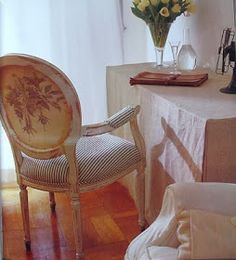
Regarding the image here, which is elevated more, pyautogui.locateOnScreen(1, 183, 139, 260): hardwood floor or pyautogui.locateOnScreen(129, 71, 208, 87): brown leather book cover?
pyautogui.locateOnScreen(129, 71, 208, 87): brown leather book cover

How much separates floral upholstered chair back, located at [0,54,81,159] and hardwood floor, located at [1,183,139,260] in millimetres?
523

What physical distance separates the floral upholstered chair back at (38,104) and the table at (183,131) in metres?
0.38

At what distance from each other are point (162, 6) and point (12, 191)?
143cm

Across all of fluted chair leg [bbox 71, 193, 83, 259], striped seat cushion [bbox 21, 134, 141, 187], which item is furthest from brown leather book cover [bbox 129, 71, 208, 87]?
fluted chair leg [bbox 71, 193, 83, 259]

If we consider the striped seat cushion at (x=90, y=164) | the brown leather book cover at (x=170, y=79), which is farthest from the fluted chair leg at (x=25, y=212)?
the brown leather book cover at (x=170, y=79)

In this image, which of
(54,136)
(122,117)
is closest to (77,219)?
(54,136)

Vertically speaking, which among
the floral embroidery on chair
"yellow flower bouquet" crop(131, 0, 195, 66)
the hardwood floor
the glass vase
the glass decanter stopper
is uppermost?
"yellow flower bouquet" crop(131, 0, 195, 66)

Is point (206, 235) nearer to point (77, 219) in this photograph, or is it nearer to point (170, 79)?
A: point (77, 219)

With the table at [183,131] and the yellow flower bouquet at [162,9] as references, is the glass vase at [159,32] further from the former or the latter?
the table at [183,131]

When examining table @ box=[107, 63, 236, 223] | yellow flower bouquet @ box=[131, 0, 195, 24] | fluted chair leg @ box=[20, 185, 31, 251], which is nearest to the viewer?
table @ box=[107, 63, 236, 223]

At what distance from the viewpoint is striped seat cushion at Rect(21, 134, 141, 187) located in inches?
68.8

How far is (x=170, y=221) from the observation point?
1.21 m

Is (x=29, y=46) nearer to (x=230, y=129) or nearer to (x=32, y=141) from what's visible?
(x=32, y=141)

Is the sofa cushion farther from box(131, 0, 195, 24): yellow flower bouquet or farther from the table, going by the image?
box(131, 0, 195, 24): yellow flower bouquet
